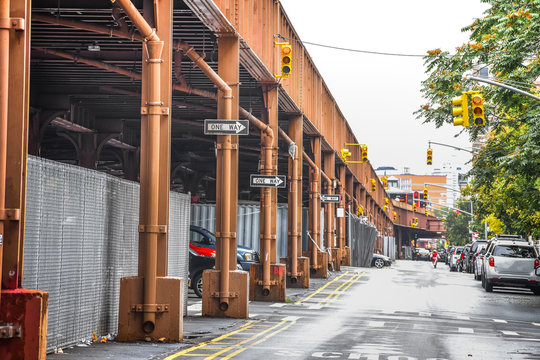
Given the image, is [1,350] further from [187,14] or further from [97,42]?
[97,42]

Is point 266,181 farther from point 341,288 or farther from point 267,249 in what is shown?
point 341,288

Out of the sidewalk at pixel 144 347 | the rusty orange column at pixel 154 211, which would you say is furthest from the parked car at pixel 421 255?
the rusty orange column at pixel 154 211

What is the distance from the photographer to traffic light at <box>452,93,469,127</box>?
25391mm

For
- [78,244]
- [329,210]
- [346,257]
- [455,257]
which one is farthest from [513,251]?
[455,257]

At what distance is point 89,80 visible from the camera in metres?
27.5

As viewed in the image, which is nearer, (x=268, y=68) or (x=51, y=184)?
(x=51, y=184)

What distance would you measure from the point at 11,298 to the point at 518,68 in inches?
788

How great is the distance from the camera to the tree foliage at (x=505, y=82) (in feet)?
76.1

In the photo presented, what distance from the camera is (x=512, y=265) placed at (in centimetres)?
3206

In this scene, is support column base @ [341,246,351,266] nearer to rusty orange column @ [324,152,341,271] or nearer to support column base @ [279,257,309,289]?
rusty orange column @ [324,152,341,271]

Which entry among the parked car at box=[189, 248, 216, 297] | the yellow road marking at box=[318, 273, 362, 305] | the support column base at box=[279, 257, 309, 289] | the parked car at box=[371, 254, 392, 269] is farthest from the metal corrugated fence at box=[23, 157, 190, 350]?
the parked car at box=[371, 254, 392, 269]

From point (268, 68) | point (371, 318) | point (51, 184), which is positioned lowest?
point (371, 318)

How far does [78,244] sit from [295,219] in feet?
53.7

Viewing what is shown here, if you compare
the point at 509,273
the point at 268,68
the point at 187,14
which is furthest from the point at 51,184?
the point at 509,273
